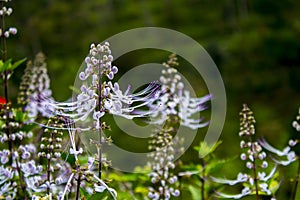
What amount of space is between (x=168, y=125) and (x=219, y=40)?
8.90 meters

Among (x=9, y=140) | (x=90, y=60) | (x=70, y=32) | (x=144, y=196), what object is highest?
(x=70, y=32)

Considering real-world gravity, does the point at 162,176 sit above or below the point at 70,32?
below

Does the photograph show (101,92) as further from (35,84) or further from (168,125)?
(35,84)

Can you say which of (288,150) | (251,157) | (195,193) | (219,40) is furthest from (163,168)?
(219,40)

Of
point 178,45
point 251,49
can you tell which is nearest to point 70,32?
point 178,45

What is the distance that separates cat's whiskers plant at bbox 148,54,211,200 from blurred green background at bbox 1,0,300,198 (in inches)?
66.9

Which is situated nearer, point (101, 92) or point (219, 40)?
point (101, 92)

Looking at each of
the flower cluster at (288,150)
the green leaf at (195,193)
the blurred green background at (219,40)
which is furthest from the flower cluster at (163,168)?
the blurred green background at (219,40)

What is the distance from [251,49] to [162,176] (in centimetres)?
678

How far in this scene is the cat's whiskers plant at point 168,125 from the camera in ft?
5.21

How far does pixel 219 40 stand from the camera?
34.4 ft

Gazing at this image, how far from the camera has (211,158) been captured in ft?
6.26

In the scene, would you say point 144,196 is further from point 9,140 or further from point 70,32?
point 70,32

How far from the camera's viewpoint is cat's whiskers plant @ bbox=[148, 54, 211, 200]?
159cm
